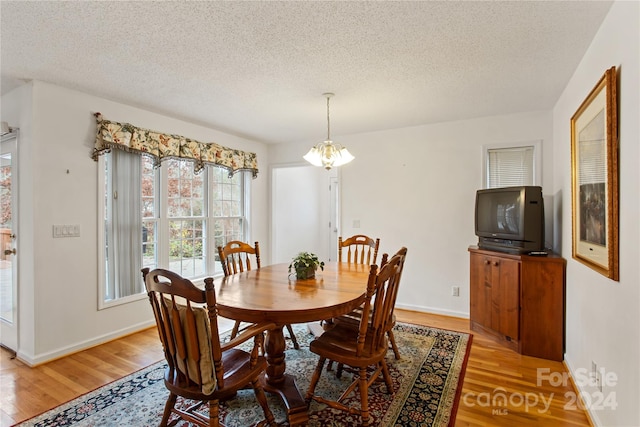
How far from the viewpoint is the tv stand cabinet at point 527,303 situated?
8.92ft

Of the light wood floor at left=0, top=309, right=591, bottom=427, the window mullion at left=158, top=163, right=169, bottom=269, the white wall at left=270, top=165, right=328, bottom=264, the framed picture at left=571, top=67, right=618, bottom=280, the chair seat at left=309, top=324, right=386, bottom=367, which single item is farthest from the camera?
the white wall at left=270, top=165, right=328, bottom=264

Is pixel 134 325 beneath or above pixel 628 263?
beneath

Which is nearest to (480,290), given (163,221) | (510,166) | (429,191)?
(429,191)

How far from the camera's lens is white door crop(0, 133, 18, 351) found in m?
2.82

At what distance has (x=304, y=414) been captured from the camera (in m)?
Result: 1.87

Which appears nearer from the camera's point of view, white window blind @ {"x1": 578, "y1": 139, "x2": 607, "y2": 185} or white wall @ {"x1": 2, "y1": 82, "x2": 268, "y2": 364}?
white window blind @ {"x1": 578, "y1": 139, "x2": 607, "y2": 185}

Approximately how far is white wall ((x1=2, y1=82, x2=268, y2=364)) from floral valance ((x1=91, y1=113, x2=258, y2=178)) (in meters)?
0.13

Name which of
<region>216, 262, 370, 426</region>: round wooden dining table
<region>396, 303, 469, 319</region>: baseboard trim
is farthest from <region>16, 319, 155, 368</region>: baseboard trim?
<region>396, 303, 469, 319</region>: baseboard trim

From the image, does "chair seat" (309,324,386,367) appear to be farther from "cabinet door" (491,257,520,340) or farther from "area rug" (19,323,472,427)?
"cabinet door" (491,257,520,340)

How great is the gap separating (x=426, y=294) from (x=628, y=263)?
2670mm

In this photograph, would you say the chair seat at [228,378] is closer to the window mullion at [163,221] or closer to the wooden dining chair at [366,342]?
the wooden dining chair at [366,342]

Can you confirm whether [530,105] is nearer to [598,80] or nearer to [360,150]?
[598,80]

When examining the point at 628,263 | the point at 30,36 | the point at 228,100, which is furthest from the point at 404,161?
the point at 30,36

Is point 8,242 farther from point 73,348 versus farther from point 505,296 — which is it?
point 505,296
